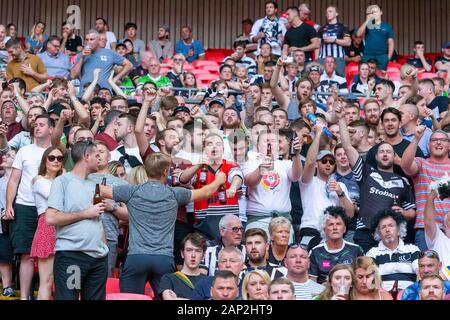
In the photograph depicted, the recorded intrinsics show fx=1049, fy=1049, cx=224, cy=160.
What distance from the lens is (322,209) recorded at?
991 cm

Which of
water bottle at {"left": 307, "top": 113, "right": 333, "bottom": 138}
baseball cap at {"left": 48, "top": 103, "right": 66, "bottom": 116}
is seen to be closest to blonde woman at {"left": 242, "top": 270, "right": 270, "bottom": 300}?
water bottle at {"left": 307, "top": 113, "right": 333, "bottom": 138}

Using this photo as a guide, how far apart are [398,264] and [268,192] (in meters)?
1.42

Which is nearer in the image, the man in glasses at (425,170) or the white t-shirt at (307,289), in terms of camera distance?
the white t-shirt at (307,289)

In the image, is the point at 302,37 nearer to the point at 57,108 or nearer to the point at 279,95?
the point at 279,95

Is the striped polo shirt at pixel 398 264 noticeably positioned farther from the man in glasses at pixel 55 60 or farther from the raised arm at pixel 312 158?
the man in glasses at pixel 55 60

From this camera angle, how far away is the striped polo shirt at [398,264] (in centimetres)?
911

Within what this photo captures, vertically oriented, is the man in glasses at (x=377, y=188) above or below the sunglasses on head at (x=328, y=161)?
below

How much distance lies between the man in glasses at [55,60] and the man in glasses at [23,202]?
5.52 metres

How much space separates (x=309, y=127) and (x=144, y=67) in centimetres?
496

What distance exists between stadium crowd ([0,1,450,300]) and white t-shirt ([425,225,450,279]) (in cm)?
1

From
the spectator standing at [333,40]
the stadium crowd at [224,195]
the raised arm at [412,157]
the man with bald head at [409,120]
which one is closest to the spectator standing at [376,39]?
the spectator standing at [333,40]

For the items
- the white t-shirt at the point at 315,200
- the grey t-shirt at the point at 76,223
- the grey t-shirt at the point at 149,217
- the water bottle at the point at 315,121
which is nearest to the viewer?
the grey t-shirt at the point at 76,223

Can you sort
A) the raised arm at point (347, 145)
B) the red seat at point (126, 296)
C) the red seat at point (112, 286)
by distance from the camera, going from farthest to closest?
1. the raised arm at point (347, 145)
2. the red seat at point (112, 286)
3. the red seat at point (126, 296)
